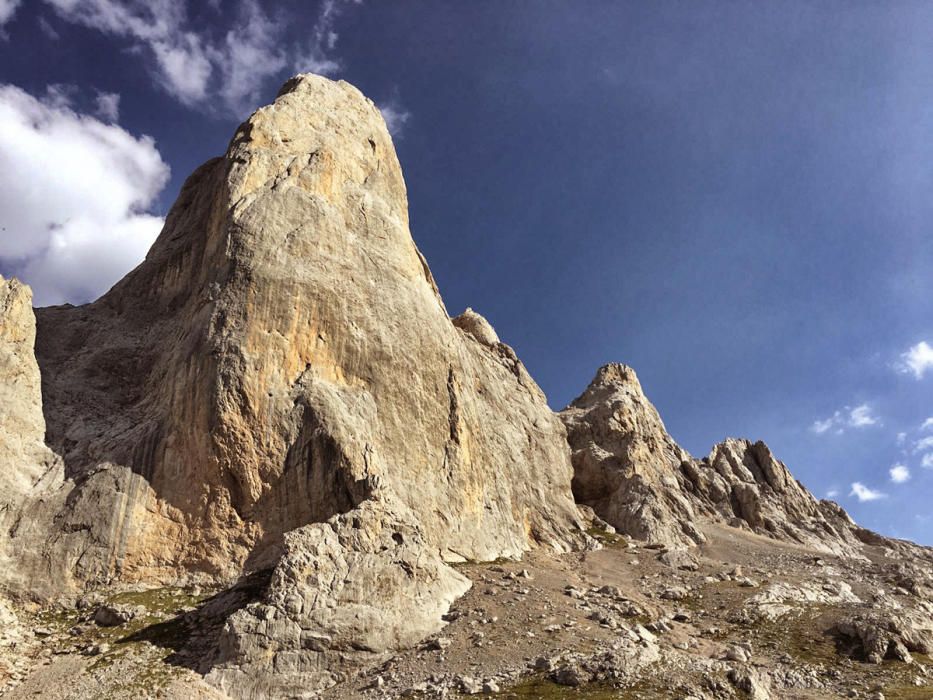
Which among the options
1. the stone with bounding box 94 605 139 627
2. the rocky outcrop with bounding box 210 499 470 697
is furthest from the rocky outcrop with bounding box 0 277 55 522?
the rocky outcrop with bounding box 210 499 470 697

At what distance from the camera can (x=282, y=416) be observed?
48.2 meters

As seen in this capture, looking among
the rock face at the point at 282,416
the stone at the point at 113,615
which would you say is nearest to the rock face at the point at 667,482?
the rock face at the point at 282,416

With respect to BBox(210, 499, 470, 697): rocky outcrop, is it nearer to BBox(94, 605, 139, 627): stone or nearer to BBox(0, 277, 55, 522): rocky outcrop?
BBox(94, 605, 139, 627): stone

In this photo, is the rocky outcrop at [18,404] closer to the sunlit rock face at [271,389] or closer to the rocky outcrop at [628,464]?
the sunlit rock face at [271,389]

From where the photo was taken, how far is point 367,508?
141ft

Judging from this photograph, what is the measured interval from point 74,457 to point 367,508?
70.1ft

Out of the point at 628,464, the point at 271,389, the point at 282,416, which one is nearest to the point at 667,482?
the point at 628,464

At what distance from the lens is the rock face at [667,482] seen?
3246 inches

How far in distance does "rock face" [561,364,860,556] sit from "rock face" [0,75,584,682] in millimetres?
11577

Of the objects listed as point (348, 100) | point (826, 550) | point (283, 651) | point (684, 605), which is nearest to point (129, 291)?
point (348, 100)

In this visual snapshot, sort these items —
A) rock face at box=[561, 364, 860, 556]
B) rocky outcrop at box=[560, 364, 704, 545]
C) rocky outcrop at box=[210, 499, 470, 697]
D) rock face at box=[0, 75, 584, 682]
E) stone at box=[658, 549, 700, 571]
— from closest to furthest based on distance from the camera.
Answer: rocky outcrop at box=[210, 499, 470, 697], rock face at box=[0, 75, 584, 682], stone at box=[658, 549, 700, 571], rocky outcrop at box=[560, 364, 704, 545], rock face at box=[561, 364, 860, 556]

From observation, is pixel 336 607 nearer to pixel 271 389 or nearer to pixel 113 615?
pixel 113 615

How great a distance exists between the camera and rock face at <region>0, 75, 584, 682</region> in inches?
1613

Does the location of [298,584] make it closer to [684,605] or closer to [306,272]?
[306,272]
